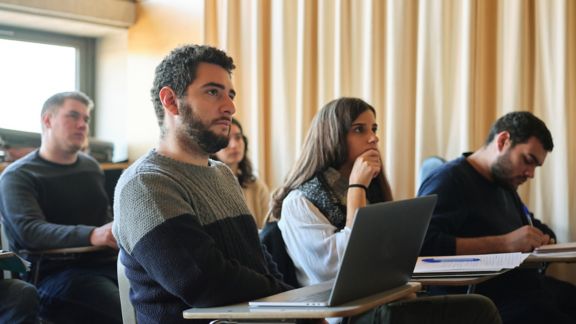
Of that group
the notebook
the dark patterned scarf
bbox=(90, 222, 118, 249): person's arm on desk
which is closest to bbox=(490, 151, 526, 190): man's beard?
the dark patterned scarf

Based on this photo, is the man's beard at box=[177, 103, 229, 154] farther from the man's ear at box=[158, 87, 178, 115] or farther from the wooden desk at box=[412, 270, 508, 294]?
the wooden desk at box=[412, 270, 508, 294]

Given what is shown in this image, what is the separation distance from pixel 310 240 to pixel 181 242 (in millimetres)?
735

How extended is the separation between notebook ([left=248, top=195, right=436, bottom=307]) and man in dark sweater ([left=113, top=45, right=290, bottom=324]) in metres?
0.18

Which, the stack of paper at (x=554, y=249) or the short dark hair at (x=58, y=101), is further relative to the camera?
the short dark hair at (x=58, y=101)

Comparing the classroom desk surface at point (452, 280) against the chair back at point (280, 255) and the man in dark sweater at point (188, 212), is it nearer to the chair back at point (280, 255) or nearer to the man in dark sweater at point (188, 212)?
the man in dark sweater at point (188, 212)

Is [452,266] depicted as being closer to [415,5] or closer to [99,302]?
[99,302]

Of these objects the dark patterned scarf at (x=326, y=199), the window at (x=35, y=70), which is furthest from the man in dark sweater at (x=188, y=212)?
Answer: the window at (x=35, y=70)

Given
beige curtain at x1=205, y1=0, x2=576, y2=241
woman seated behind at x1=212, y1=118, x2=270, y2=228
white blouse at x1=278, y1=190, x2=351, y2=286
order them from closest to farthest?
white blouse at x1=278, y1=190, x2=351, y2=286
beige curtain at x1=205, y1=0, x2=576, y2=241
woman seated behind at x1=212, y1=118, x2=270, y2=228

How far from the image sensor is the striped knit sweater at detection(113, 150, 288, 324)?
176 cm

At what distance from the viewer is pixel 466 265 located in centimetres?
227

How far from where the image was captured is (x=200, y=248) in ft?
5.88

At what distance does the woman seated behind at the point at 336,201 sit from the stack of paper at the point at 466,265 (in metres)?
0.14

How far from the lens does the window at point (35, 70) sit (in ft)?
15.3

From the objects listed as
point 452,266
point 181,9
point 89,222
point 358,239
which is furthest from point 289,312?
point 181,9
